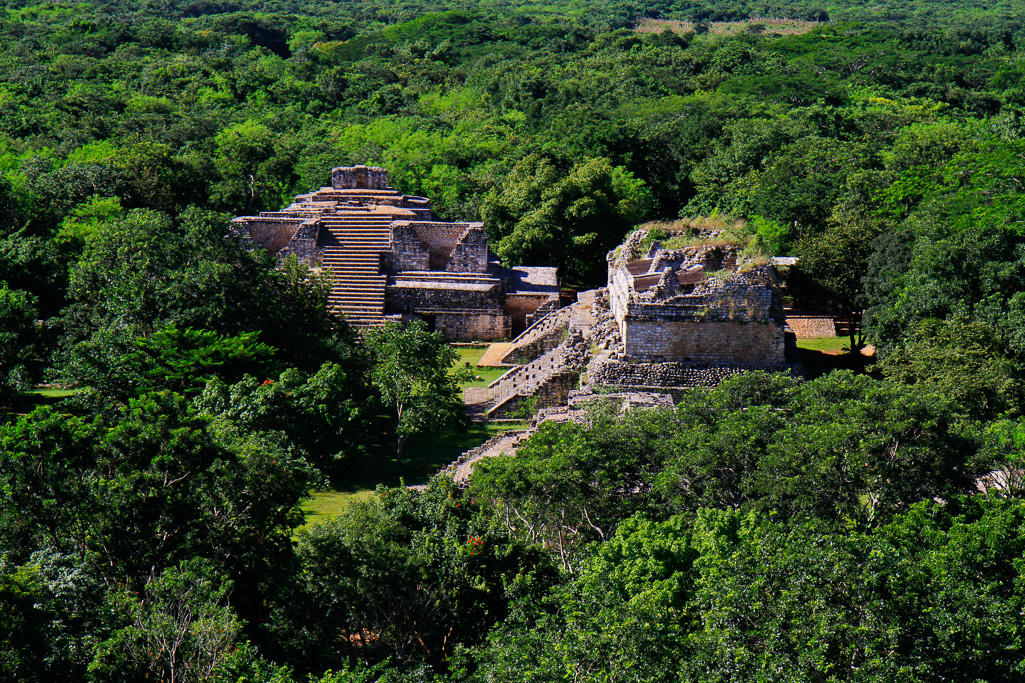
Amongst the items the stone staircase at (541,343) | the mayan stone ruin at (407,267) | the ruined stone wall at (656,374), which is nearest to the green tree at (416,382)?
the ruined stone wall at (656,374)

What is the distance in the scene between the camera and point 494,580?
15.3 m

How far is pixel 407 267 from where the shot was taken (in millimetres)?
36344

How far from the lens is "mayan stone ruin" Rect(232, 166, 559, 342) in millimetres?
34812

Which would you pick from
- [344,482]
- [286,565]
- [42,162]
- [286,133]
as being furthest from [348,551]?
[286,133]

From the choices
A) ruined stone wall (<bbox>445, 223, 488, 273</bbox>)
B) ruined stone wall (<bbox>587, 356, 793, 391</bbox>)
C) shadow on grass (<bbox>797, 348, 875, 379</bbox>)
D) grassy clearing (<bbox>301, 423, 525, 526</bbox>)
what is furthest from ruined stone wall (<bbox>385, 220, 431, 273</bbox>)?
shadow on grass (<bbox>797, 348, 875, 379</bbox>)

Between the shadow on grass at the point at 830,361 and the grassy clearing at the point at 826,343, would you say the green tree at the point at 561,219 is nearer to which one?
the grassy clearing at the point at 826,343

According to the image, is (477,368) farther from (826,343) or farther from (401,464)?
(826,343)

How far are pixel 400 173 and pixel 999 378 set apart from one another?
103 ft

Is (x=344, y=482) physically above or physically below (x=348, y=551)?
below

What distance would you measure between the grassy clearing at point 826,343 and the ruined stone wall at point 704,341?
6.98 m

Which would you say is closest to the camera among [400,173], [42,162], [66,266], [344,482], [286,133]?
[344,482]

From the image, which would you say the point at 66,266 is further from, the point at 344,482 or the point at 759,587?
the point at 759,587

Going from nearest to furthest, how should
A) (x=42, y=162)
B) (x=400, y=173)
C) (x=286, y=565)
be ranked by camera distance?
1. (x=286, y=565)
2. (x=42, y=162)
3. (x=400, y=173)

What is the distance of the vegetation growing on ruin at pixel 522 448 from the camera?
13.4 m
